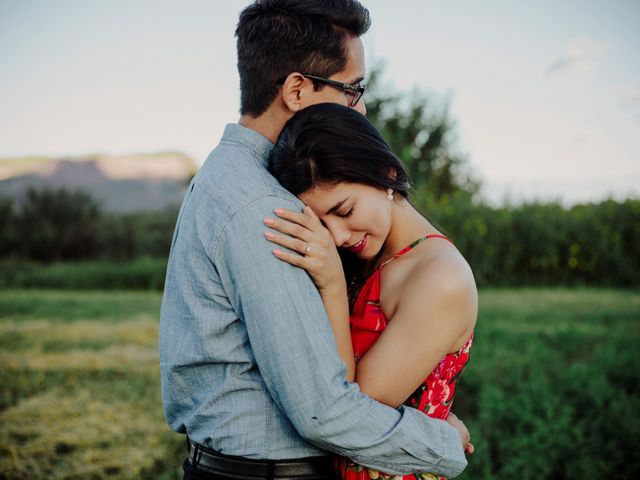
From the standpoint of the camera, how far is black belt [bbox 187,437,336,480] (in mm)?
1757

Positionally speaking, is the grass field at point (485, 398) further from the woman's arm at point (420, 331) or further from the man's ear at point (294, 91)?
the man's ear at point (294, 91)

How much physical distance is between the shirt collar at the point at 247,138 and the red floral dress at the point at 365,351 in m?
0.57

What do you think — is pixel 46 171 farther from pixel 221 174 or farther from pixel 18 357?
pixel 221 174

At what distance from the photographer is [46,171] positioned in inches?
965

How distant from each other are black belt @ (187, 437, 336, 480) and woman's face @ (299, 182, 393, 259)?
26.5 inches

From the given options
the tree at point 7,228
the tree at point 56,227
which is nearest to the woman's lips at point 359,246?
the tree at point 56,227

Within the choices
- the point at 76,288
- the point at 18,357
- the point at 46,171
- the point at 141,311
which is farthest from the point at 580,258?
the point at 46,171

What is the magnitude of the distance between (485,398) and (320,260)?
4065mm

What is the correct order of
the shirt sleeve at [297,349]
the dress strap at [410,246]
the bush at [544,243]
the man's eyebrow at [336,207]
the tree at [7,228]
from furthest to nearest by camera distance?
1. the tree at [7,228]
2. the bush at [544,243]
3. the dress strap at [410,246]
4. the man's eyebrow at [336,207]
5. the shirt sleeve at [297,349]

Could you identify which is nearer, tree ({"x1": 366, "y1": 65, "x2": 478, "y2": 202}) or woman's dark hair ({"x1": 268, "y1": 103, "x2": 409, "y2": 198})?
woman's dark hair ({"x1": 268, "y1": 103, "x2": 409, "y2": 198})

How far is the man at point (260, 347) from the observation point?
1600 mm

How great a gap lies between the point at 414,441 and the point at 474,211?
11033 mm

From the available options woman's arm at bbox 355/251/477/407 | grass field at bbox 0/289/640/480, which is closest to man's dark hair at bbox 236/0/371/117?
woman's arm at bbox 355/251/477/407

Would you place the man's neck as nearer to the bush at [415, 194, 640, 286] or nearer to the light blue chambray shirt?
the light blue chambray shirt
